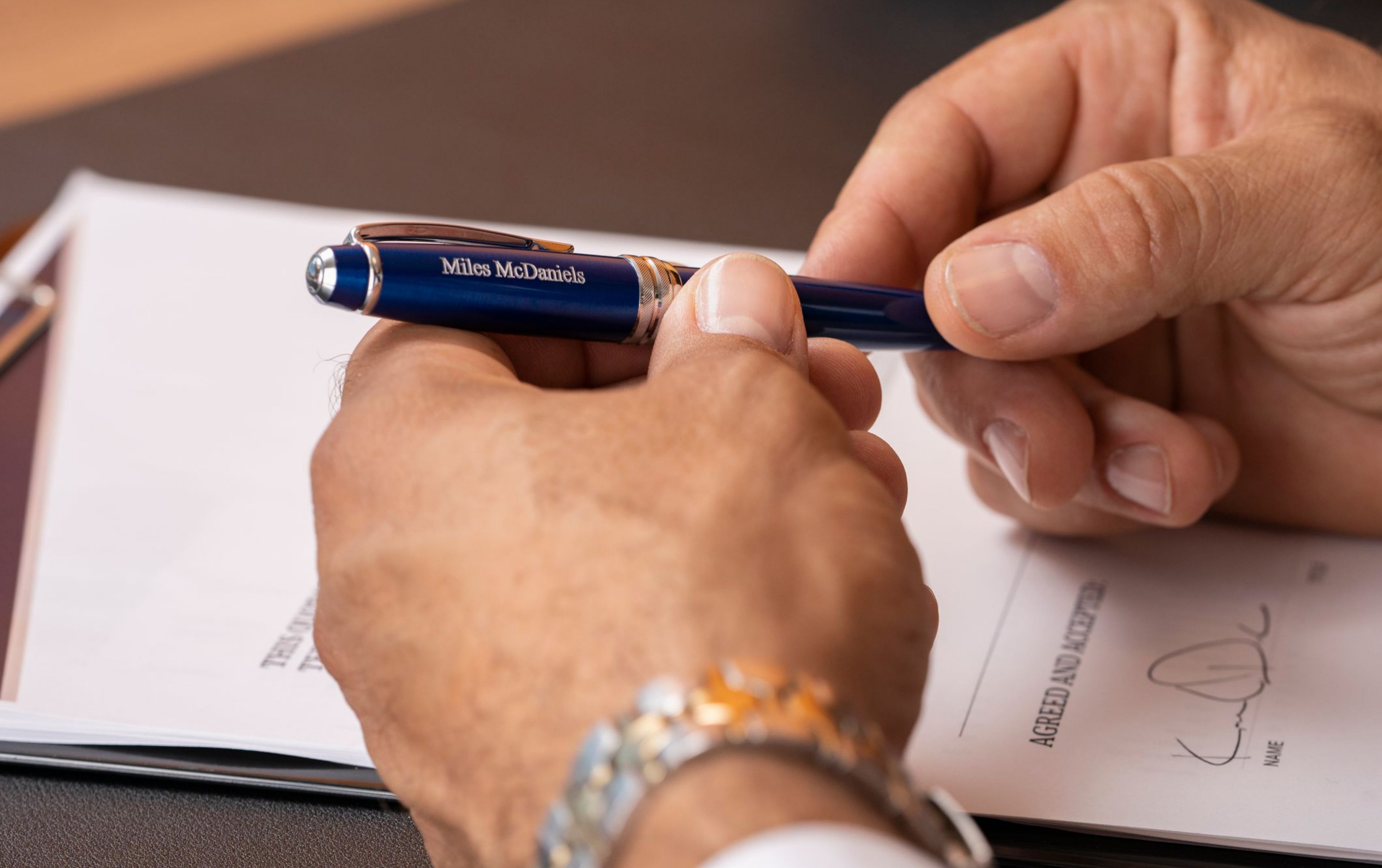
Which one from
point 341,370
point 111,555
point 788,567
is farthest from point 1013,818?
point 111,555

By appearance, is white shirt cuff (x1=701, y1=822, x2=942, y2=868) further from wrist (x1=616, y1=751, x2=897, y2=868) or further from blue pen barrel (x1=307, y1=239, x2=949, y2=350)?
blue pen barrel (x1=307, y1=239, x2=949, y2=350)

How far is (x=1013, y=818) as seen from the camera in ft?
1.41

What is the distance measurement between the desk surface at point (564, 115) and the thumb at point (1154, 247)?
1.07 feet

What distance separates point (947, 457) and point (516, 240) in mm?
345

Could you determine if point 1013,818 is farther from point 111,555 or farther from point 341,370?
point 111,555

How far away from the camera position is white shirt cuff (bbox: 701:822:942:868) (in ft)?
0.79

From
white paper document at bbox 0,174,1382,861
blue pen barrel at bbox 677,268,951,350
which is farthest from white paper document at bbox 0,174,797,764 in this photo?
blue pen barrel at bbox 677,268,951,350

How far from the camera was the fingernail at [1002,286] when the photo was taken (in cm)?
52

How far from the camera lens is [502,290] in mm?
419

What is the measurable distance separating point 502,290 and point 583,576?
0.50 ft

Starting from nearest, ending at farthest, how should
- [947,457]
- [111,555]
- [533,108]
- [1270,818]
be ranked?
[1270,818], [111,555], [947,457], [533,108]

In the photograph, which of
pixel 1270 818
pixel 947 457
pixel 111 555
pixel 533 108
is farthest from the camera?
pixel 533 108

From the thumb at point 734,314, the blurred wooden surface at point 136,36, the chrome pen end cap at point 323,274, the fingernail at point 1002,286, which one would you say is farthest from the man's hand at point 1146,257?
the blurred wooden surface at point 136,36

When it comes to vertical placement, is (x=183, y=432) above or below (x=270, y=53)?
below
